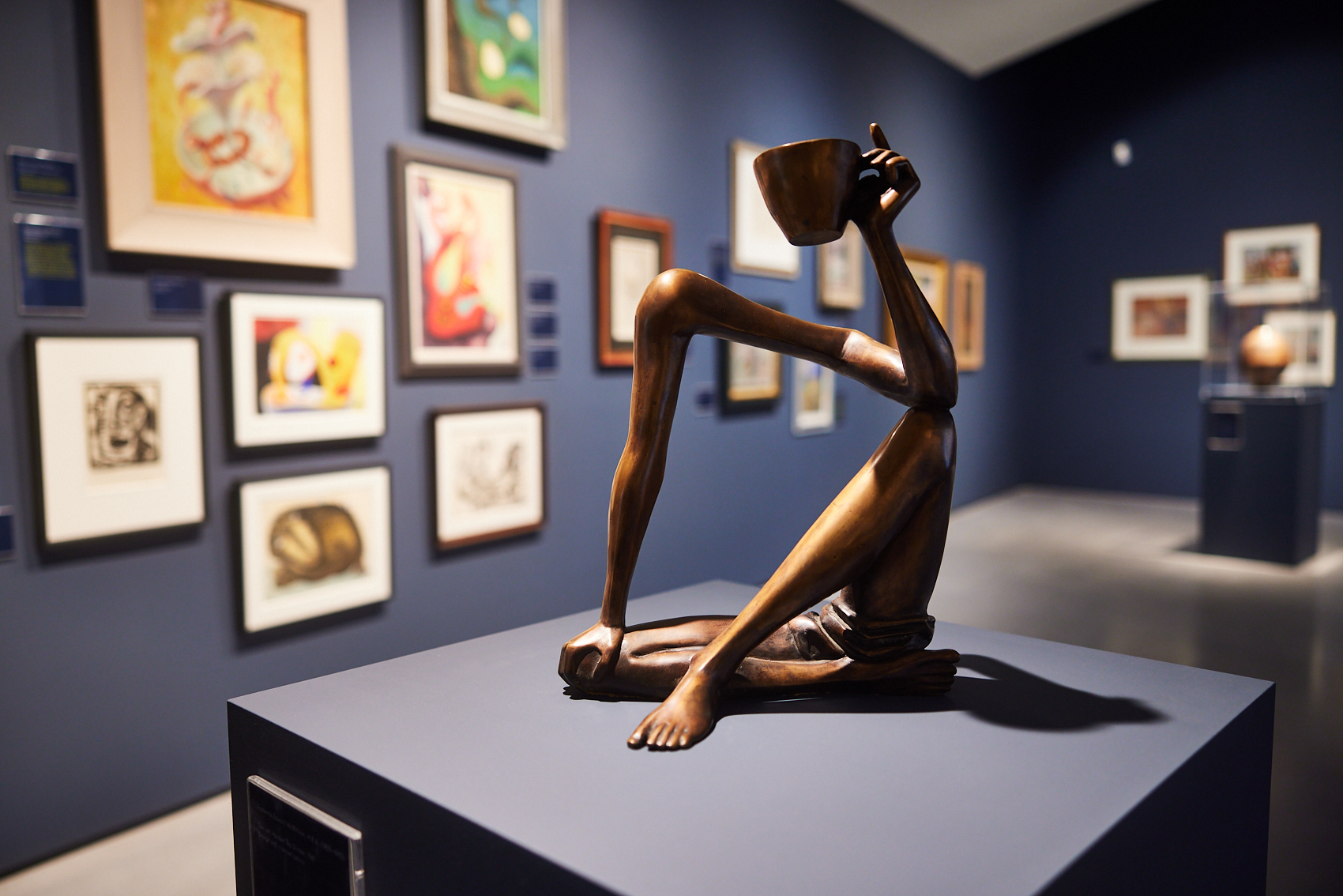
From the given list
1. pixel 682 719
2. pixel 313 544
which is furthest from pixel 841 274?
→ pixel 682 719

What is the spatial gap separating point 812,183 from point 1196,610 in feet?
16.1

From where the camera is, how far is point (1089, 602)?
17.9ft

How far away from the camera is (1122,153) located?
9477mm

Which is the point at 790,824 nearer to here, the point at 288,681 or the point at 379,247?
the point at 288,681

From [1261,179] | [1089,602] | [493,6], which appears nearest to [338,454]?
[493,6]

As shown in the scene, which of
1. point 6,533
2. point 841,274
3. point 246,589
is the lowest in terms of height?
point 246,589

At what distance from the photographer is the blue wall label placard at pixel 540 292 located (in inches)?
162

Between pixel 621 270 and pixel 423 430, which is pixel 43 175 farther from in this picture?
pixel 621 270

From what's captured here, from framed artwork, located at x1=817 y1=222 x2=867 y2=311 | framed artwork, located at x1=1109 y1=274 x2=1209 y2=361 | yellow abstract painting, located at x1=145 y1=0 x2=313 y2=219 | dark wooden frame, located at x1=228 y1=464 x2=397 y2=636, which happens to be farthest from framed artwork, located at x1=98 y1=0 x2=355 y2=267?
framed artwork, located at x1=1109 y1=274 x2=1209 y2=361

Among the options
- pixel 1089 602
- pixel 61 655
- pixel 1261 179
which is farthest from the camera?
pixel 1261 179

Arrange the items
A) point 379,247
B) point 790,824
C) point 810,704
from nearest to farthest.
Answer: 1. point 790,824
2. point 810,704
3. point 379,247

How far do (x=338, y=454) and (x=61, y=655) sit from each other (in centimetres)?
109

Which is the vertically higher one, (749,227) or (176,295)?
(749,227)

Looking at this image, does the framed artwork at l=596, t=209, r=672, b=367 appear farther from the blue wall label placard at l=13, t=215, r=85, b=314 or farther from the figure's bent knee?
the figure's bent knee
